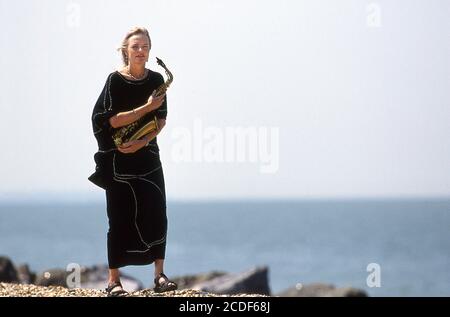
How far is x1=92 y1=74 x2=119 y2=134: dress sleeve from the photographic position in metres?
9.85

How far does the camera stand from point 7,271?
62.0ft

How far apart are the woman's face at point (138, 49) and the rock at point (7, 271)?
9.67 m

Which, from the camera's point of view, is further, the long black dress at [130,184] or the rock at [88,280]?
the rock at [88,280]

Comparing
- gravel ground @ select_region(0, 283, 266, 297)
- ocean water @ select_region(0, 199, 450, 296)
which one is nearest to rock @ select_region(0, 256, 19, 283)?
gravel ground @ select_region(0, 283, 266, 297)

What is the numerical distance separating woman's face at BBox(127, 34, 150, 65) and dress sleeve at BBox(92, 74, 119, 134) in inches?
12.5

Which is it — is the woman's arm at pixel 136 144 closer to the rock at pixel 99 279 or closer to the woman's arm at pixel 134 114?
the woman's arm at pixel 134 114

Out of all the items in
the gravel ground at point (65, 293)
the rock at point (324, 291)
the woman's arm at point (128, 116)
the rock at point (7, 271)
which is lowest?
the rock at point (324, 291)

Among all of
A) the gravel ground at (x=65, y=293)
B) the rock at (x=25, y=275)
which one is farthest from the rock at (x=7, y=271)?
the gravel ground at (x=65, y=293)

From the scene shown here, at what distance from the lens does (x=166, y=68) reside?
9.96 metres

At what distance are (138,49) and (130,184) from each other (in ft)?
4.52

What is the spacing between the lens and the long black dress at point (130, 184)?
32.6 ft

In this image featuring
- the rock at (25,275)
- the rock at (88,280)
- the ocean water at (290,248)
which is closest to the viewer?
the rock at (88,280)

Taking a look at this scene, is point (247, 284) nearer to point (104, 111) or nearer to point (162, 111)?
point (162, 111)
